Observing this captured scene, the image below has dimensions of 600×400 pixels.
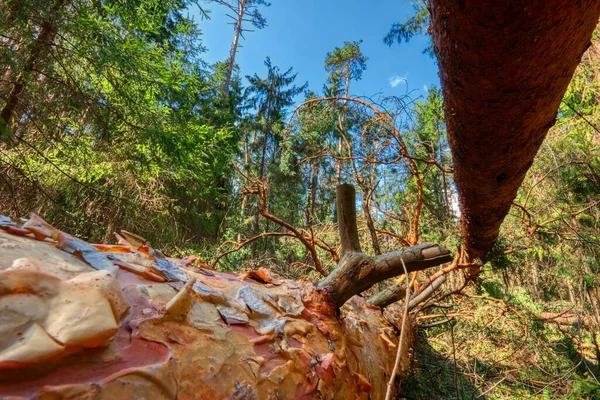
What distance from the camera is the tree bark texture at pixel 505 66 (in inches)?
20.7

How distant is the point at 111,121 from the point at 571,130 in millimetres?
6617

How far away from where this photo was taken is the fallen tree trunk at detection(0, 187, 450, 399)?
0.52m

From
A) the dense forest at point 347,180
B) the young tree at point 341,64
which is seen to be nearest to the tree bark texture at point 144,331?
the dense forest at point 347,180

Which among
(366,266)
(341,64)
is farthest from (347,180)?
(341,64)

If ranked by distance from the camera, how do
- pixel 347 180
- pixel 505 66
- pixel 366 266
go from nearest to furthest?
pixel 505 66 < pixel 366 266 < pixel 347 180

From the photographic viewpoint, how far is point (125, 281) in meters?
0.82

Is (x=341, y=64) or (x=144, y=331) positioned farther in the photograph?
(x=341, y=64)

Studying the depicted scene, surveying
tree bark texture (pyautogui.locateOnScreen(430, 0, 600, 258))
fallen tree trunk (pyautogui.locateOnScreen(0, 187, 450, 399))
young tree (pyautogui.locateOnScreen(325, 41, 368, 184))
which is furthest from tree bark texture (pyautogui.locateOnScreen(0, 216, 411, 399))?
A: young tree (pyautogui.locateOnScreen(325, 41, 368, 184))

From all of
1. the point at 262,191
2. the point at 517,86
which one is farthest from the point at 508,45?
the point at 262,191

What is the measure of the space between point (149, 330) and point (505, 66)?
95cm

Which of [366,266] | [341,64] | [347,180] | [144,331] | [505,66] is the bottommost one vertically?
[144,331]

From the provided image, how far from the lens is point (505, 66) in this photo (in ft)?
2.00

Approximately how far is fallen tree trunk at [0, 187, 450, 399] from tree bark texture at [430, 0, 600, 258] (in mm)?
843

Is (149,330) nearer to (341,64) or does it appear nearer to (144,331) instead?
(144,331)
